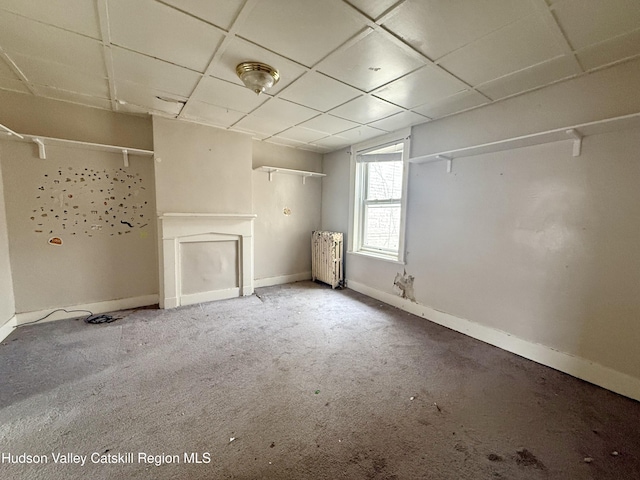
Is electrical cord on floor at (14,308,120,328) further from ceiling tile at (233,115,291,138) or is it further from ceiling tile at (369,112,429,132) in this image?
ceiling tile at (369,112,429,132)

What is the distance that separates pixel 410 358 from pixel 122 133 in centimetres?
399

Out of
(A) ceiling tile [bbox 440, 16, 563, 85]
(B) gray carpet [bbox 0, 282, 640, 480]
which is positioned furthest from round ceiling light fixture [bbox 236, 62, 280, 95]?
(B) gray carpet [bbox 0, 282, 640, 480]

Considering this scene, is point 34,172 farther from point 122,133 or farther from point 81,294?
point 81,294

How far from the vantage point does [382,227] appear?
13.0 feet

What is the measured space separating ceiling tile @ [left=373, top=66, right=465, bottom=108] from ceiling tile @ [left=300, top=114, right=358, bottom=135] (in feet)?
2.41

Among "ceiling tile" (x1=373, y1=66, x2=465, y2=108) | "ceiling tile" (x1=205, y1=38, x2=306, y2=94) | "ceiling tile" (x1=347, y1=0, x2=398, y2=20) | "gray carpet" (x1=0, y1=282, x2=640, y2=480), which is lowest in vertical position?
"gray carpet" (x1=0, y1=282, x2=640, y2=480)

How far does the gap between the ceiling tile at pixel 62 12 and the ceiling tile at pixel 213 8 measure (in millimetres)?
495

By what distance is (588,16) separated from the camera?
143 centimetres

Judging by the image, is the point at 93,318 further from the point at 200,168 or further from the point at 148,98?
the point at 148,98

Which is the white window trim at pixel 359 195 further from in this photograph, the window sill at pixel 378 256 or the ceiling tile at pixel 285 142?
the ceiling tile at pixel 285 142

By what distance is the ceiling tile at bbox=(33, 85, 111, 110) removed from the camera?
2526 mm

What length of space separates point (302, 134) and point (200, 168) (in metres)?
1.48

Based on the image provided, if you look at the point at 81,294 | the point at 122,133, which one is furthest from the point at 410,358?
the point at 122,133

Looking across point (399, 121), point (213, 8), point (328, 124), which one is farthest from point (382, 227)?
point (213, 8)
